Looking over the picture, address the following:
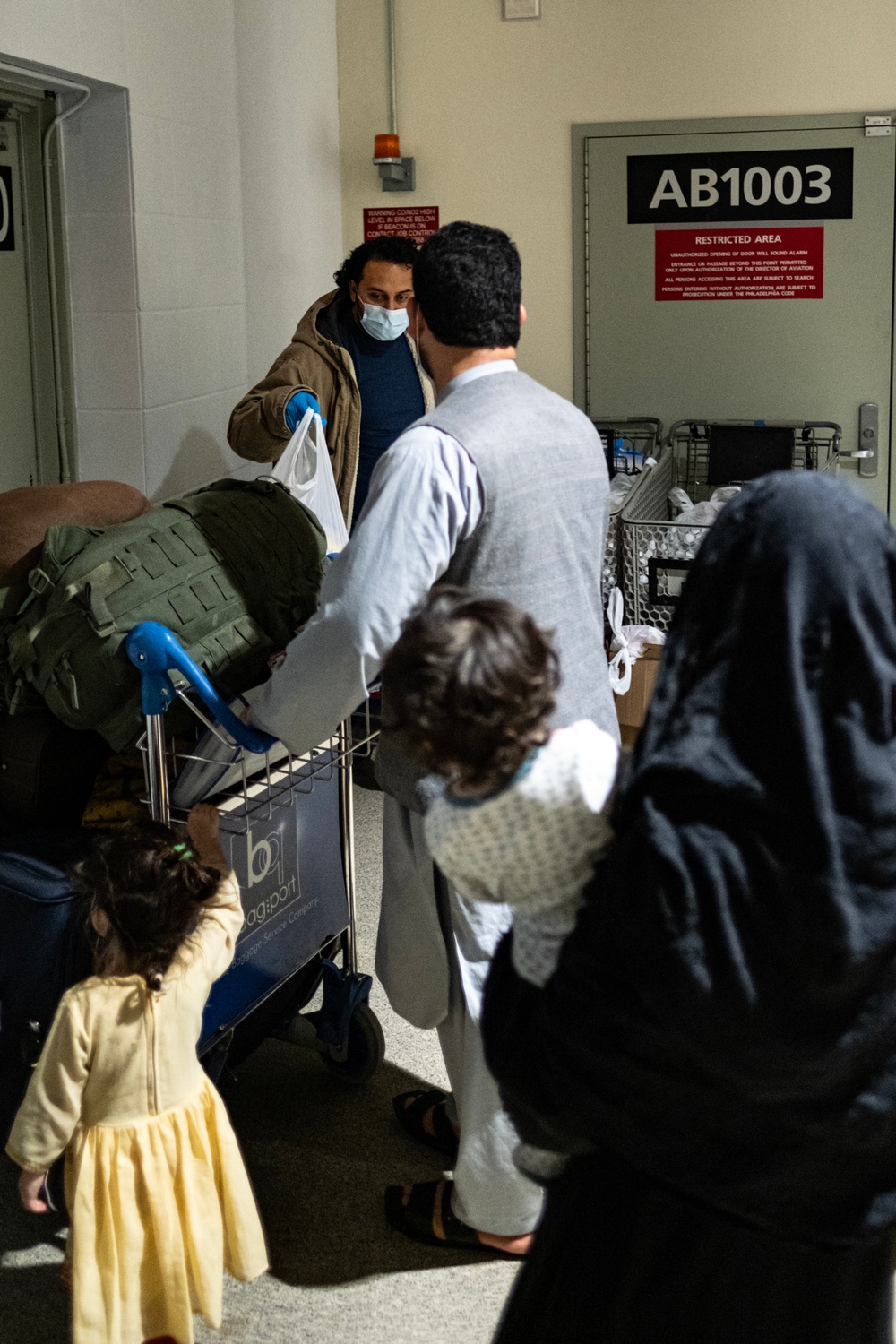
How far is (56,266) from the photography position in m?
3.71

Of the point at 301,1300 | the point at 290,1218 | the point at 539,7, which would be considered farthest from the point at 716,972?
the point at 539,7

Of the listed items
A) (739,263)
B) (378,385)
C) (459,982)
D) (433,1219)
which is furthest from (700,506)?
(433,1219)

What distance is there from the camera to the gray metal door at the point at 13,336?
11.5 feet

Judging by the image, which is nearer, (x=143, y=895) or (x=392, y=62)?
(x=143, y=895)

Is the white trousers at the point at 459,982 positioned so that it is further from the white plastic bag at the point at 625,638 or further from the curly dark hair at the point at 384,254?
the curly dark hair at the point at 384,254

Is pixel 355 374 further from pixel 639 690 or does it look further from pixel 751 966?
pixel 751 966

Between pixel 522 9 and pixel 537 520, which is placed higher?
pixel 522 9

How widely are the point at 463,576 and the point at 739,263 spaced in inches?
138

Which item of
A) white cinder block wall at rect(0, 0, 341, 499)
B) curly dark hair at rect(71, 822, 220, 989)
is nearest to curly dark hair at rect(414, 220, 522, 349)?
curly dark hair at rect(71, 822, 220, 989)

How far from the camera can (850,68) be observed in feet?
15.1

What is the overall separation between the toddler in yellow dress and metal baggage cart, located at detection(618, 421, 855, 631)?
1.89 m

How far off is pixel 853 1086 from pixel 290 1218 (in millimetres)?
1566

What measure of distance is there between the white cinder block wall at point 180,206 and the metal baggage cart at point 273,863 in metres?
1.75

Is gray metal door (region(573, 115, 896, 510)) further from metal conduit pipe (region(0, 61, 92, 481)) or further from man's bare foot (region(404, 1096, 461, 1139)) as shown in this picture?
man's bare foot (region(404, 1096, 461, 1139))
